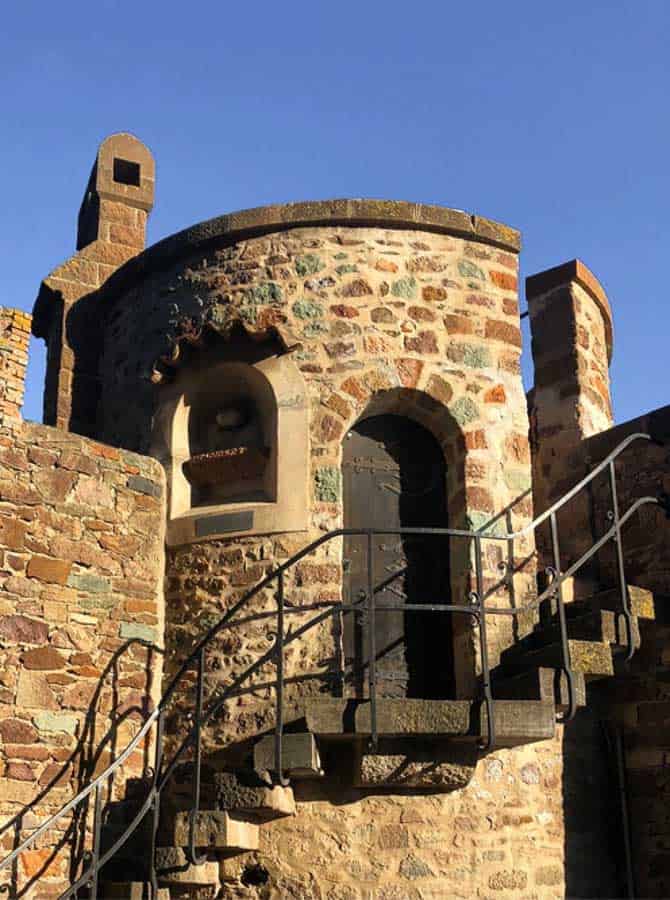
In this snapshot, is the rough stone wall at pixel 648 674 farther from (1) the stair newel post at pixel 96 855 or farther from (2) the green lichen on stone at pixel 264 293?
(1) the stair newel post at pixel 96 855

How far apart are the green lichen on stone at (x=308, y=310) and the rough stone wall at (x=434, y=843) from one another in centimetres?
319

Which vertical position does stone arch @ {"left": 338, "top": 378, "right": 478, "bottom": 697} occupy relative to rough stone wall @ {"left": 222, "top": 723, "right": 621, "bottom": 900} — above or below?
above

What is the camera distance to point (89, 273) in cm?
1128

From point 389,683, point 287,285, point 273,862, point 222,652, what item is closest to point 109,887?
point 273,862

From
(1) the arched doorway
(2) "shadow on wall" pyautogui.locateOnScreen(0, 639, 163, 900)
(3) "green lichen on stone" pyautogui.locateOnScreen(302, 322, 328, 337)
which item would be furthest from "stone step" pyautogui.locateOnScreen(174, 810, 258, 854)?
(3) "green lichen on stone" pyautogui.locateOnScreen(302, 322, 328, 337)

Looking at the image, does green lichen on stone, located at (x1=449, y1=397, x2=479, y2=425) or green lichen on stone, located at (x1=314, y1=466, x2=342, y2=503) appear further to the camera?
green lichen on stone, located at (x1=449, y1=397, x2=479, y2=425)

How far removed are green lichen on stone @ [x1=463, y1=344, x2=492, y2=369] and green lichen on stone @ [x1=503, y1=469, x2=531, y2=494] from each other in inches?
30.4

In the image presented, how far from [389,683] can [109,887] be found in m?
2.19

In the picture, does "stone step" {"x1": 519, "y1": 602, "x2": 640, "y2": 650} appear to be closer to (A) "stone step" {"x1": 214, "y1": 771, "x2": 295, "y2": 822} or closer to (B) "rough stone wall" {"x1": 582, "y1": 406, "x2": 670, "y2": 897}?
(B) "rough stone wall" {"x1": 582, "y1": 406, "x2": 670, "y2": 897}

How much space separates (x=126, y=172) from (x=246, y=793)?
20.6 ft

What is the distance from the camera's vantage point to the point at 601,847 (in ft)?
29.9

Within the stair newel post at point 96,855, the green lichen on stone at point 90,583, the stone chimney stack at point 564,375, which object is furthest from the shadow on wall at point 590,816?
the green lichen on stone at point 90,583

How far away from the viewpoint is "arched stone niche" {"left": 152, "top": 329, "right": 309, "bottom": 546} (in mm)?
9125

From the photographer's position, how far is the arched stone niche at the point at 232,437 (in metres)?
9.12
